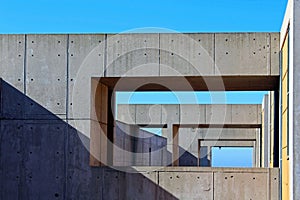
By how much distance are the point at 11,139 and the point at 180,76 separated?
130 inches

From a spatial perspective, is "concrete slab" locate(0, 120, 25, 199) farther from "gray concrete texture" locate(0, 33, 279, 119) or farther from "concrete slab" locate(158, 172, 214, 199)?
"concrete slab" locate(158, 172, 214, 199)

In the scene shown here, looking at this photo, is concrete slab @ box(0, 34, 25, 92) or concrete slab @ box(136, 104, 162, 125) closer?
concrete slab @ box(0, 34, 25, 92)

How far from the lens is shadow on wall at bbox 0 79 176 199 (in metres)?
9.94

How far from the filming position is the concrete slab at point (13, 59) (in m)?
10.1

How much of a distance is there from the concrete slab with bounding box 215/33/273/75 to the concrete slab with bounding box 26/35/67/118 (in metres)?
2.83

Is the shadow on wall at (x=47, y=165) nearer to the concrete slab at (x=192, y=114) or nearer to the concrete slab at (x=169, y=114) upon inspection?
the concrete slab at (x=192, y=114)

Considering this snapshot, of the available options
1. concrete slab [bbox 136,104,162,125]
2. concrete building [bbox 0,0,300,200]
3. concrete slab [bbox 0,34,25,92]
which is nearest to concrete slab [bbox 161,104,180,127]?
concrete slab [bbox 136,104,162,125]

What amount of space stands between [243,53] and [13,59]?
4200 mm

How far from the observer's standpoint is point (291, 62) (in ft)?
23.0

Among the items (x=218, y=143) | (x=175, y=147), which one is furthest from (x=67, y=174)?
(x=218, y=143)

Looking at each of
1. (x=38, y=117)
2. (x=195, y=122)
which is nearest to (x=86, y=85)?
(x=38, y=117)

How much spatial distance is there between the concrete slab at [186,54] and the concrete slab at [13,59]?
260 cm

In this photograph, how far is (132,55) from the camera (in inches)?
390

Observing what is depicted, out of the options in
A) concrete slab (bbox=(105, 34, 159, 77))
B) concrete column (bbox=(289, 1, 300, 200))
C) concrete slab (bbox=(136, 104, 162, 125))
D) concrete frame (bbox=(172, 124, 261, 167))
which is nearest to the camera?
concrete column (bbox=(289, 1, 300, 200))
